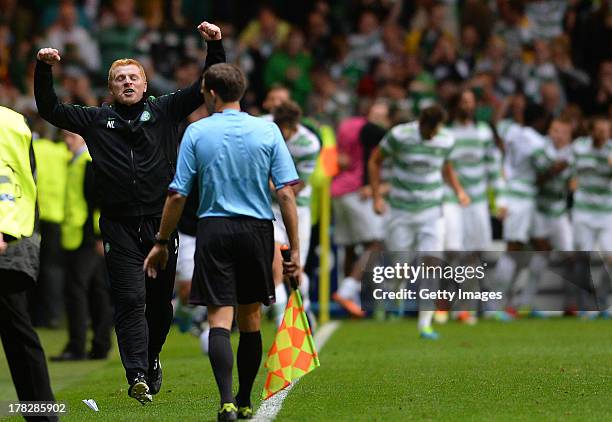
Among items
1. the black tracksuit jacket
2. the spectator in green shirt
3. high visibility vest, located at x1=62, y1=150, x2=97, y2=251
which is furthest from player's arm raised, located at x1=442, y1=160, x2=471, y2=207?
the spectator in green shirt

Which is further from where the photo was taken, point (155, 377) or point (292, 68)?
point (292, 68)

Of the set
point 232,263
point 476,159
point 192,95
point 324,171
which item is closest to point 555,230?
point 476,159

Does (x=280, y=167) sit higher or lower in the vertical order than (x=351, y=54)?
lower

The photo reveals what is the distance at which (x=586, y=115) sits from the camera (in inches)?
852

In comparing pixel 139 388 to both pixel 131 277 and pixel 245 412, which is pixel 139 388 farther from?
pixel 245 412

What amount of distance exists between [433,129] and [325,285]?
11.8ft

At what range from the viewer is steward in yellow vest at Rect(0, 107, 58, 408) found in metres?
7.68

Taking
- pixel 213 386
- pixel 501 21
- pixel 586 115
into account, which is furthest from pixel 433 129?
pixel 501 21

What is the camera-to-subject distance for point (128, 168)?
998cm

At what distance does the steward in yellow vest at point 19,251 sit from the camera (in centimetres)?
768

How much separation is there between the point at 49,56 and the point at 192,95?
103 cm

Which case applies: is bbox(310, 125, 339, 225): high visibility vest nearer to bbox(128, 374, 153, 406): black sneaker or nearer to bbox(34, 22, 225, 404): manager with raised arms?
bbox(34, 22, 225, 404): manager with raised arms

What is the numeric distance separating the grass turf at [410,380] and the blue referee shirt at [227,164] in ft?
4.40

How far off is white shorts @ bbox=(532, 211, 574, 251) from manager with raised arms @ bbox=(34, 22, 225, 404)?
918cm
